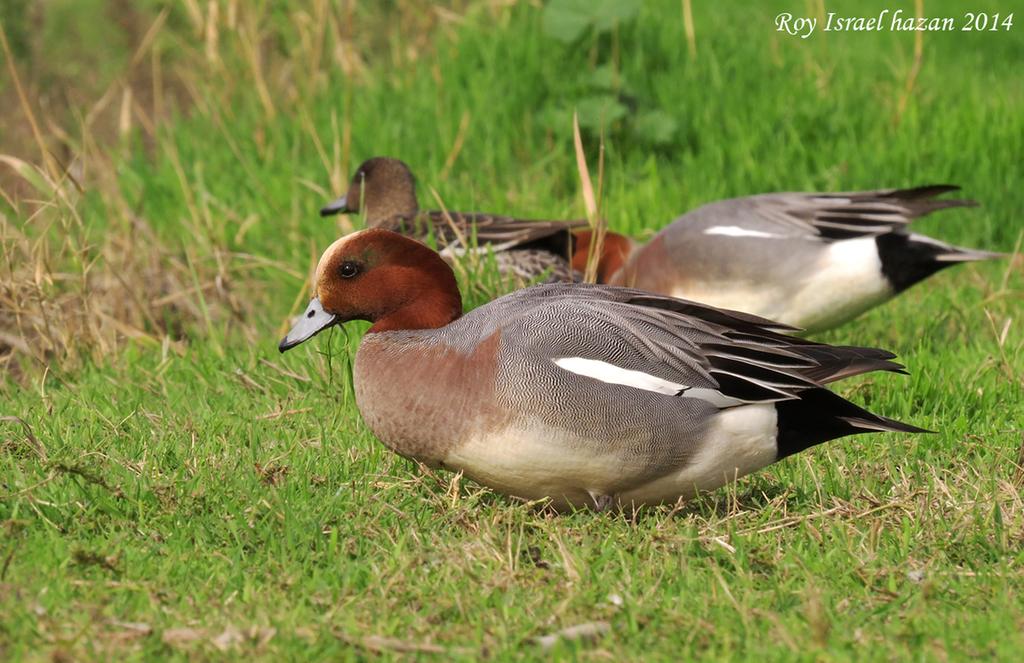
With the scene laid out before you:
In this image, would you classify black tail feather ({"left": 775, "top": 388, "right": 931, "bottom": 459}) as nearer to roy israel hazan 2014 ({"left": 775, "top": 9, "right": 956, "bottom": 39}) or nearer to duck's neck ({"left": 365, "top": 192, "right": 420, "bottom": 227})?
duck's neck ({"left": 365, "top": 192, "right": 420, "bottom": 227})

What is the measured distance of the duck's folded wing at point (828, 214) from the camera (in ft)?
17.4

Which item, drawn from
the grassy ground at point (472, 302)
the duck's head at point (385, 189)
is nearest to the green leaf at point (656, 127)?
the grassy ground at point (472, 302)

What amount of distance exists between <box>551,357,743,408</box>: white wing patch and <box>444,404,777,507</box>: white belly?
0.05 metres

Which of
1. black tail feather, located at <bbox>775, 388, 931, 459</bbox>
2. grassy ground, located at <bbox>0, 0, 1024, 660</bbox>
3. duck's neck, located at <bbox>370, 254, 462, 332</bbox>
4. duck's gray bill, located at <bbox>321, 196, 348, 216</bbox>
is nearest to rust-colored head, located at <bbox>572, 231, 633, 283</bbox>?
grassy ground, located at <bbox>0, 0, 1024, 660</bbox>

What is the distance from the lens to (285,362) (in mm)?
4609

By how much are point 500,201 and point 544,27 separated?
3.43ft

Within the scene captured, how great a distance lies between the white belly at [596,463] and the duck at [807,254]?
2.04m

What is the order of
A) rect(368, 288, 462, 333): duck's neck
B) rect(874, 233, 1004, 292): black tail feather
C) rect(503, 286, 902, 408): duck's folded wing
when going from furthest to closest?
rect(874, 233, 1004, 292): black tail feather
rect(368, 288, 462, 333): duck's neck
rect(503, 286, 902, 408): duck's folded wing

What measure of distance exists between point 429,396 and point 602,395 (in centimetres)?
42

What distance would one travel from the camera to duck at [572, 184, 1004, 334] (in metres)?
5.25

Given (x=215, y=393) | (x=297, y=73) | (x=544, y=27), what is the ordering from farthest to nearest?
1. (x=297, y=73)
2. (x=544, y=27)
3. (x=215, y=393)

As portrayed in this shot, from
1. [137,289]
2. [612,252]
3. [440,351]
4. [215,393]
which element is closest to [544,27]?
[612,252]

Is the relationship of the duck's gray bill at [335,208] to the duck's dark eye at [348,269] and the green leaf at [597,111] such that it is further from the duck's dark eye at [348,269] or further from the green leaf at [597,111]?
the duck's dark eye at [348,269]

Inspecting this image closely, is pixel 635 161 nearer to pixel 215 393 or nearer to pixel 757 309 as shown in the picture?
pixel 757 309
